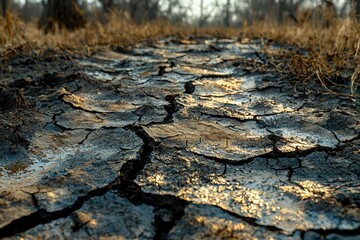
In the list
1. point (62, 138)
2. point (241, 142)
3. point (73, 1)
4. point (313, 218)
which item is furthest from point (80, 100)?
point (73, 1)

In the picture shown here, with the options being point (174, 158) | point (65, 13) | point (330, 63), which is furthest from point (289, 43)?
point (65, 13)

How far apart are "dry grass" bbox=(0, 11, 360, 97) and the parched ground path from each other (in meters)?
0.22

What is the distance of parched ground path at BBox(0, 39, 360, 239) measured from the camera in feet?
3.91

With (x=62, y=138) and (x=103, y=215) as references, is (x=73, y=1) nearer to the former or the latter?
(x=62, y=138)

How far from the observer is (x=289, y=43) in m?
4.13

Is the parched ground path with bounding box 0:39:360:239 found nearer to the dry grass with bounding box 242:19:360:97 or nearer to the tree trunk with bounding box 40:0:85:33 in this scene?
the dry grass with bounding box 242:19:360:97

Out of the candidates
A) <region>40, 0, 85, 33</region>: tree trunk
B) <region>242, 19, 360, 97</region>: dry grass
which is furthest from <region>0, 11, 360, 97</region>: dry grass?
<region>40, 0, 85, 33</region>: tree trunk

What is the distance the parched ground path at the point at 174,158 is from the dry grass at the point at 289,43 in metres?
0.22

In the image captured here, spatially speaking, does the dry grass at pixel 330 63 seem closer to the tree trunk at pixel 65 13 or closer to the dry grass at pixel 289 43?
the dry grass at pixel 289 43

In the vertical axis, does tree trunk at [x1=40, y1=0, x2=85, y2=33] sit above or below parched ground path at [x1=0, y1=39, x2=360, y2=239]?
above

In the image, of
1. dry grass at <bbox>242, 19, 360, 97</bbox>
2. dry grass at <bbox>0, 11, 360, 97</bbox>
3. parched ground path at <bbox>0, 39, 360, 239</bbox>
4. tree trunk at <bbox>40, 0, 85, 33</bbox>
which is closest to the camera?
parched ground path at <bbox>0, 39, 360, 239</bbox>

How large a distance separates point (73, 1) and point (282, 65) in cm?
433

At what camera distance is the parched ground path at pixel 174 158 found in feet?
3.91

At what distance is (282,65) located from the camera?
10.2 feet
